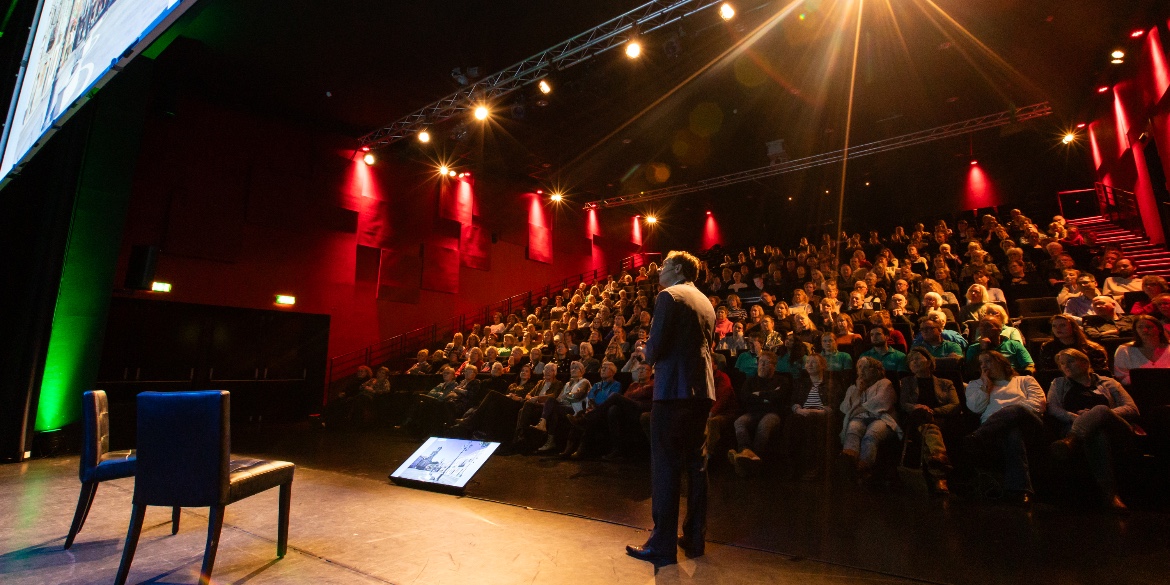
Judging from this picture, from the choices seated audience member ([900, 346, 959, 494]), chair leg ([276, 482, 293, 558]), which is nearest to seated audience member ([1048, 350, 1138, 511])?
seated audience member ([900, 346, 959, 494])

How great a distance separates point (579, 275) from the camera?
13.2 meters

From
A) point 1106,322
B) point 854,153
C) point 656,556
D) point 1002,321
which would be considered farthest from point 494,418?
point 854,153

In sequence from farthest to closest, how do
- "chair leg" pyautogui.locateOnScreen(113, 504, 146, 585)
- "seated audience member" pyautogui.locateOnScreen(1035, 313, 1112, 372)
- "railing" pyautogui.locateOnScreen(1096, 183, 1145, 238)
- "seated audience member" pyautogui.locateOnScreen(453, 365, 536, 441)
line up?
1. "railing" pyautogui.locateOnScreen(1096, 183, 1145, 238)
2. "seated audience member" pyautogui.locateOnScreen(453, 365, 536, 441)
3. "seated audience member" pyautogui.locateOnScreen(1035, 313, 1112, 372)
4. "chair leg" pyautogui.locateOnScreen(113, 504, 146, 585)

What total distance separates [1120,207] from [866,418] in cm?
875

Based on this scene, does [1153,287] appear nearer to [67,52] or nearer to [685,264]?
[685,264]

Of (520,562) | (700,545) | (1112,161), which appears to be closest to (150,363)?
(520,562)

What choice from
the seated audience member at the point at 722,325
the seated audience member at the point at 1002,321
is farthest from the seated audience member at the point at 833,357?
the seated audience member at the point at 722,325

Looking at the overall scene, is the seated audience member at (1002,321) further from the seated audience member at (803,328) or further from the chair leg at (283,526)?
the chair leg at (283,526)

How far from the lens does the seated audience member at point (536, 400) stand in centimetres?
534

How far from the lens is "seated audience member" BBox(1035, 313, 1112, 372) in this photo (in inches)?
142

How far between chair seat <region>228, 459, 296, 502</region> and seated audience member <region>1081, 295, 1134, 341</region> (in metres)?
A: 5.69

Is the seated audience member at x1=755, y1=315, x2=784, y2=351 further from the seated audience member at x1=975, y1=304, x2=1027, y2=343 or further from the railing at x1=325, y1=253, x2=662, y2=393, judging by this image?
the railing at x1=325, y1=253, x2=662, y2=393

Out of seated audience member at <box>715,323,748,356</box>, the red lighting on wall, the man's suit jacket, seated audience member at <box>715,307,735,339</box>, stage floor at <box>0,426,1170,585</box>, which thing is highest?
the red lighting on wall

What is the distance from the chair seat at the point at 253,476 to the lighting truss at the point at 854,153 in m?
10.6
